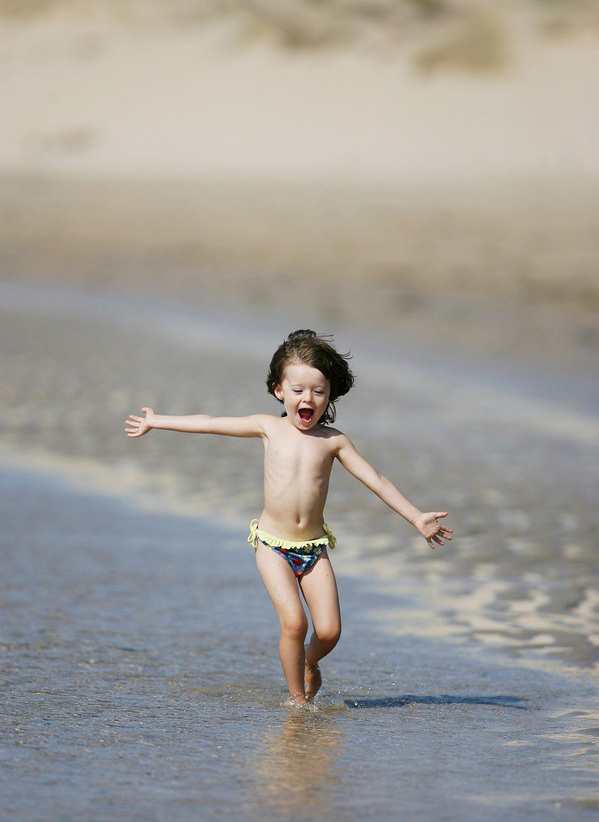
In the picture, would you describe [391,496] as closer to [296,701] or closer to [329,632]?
[329,632]

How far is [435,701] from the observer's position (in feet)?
13.0

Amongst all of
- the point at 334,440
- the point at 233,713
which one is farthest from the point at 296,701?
the point at 334,440

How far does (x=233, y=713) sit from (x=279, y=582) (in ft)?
1.27

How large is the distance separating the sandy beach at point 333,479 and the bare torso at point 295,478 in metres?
0.48

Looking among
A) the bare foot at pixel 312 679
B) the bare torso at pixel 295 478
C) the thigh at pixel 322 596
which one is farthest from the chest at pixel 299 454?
the bare foot at pixel 312 679

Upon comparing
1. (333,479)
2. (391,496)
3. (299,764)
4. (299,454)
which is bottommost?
(299,764)

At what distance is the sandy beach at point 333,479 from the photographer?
3.28 m

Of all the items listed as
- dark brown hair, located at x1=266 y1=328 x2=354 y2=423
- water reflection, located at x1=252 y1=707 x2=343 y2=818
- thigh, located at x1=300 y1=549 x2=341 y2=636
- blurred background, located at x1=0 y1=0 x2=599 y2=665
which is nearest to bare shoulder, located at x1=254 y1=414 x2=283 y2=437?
dark brown hair, located at x1=266 y1=328 x2=354 y2=423

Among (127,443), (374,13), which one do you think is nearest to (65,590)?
(127,443)

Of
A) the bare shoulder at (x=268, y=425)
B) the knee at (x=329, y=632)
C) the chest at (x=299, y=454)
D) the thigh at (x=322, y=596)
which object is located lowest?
the knee at (x=329, y=632)

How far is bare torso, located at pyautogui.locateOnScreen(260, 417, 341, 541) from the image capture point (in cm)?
392

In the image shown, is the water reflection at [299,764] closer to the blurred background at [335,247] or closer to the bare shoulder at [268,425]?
the bare shoulder at [268,425]

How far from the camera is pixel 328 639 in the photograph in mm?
3867

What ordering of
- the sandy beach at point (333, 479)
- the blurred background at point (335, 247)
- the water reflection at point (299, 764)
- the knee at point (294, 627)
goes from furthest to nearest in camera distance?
1. the blurred background at point (335, 247)
2. the knee at point (294, 627)
3. the sandy beach at point (333, 479)
4. the water reflection at point (299, 764)
